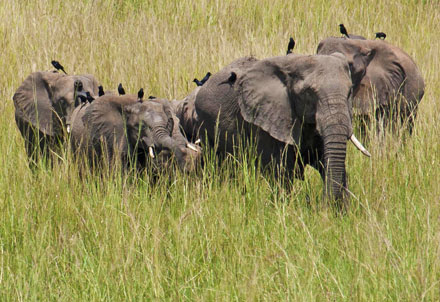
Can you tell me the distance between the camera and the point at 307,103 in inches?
209

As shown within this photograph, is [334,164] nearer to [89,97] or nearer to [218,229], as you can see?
[218,229]

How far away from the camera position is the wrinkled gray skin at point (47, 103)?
7.43m

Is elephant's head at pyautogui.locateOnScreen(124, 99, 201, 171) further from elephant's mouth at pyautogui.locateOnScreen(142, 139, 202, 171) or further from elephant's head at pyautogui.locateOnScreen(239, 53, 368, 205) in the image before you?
elephant's head at pyautogui.locateOnScreen(239, 53, 368, 205)

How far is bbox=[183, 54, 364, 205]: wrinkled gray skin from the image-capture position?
501 centimetres

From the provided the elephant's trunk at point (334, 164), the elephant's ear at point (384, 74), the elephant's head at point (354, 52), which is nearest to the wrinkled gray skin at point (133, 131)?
the elephant's trunk at point (334, 164)

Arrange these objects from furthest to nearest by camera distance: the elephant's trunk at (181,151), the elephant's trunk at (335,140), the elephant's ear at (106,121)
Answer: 1. the elephant's ear at (106,121)
2. the elephant's trunk at (181,151)
3. the elephant's trunk at (335,140)

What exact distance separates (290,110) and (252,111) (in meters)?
0.33

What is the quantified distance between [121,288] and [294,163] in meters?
2.27

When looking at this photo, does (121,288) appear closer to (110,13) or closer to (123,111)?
(123,111)

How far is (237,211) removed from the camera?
4.67m

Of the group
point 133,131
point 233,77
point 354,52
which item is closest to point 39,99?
point 133,131

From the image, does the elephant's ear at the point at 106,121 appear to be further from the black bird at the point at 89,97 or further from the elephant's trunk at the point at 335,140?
the elephant's trunk at the point at 335,140

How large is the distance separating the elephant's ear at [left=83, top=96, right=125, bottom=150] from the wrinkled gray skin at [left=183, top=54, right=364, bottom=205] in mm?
705

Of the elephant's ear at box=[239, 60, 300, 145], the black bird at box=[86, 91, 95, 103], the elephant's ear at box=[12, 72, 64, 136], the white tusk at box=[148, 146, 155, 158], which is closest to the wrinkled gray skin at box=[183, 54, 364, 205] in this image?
the elephant's ear at box=[239, 60, 300, 145]
